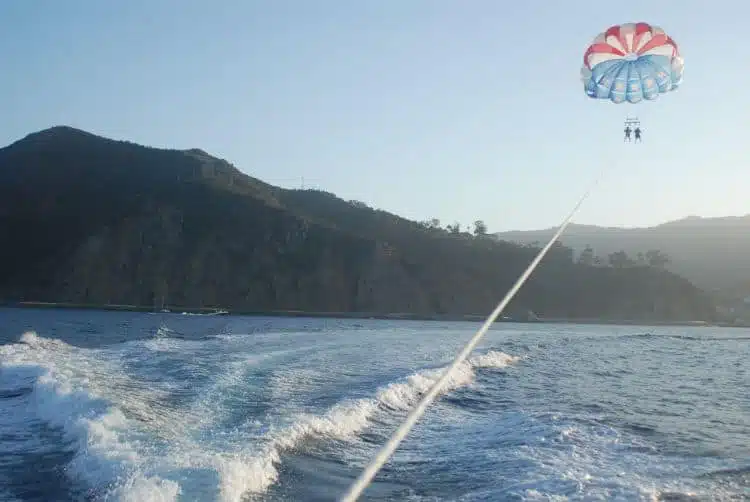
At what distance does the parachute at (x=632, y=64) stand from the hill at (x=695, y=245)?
77292mm

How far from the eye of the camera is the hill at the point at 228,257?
61.8 meters

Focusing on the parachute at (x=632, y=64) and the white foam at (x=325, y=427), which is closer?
the white foam at (x=325, y=427)

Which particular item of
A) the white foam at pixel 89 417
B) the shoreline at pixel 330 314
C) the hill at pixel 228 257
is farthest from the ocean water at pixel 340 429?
the hill at pixel 228 257

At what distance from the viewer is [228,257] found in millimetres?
63969

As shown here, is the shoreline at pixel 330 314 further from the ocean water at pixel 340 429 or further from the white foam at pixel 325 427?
the white foam at pixel 325 427

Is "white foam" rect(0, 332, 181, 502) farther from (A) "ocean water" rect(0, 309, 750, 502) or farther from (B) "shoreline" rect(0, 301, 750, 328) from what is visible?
(B) "shoreline" rect(0, 301, 750, 328)

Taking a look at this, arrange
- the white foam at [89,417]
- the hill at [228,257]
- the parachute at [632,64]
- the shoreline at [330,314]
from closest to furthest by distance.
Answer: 1. the white foam at [89,417]
2. the parachute at [632,64]
3. the shoreline at [330,314]
4. the hill at [228,257]

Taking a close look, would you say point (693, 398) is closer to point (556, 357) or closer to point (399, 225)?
point (556, 357)

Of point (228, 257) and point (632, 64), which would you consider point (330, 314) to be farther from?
point (632, 64)

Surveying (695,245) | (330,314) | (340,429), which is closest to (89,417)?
(340,429)

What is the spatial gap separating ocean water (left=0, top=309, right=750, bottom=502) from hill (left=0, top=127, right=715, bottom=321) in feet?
140

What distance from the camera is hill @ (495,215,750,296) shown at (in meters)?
102

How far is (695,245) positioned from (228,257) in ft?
280

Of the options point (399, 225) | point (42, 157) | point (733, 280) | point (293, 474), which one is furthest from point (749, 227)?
point (293, 474)
